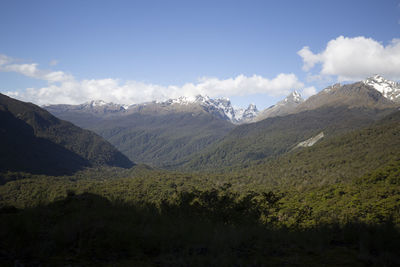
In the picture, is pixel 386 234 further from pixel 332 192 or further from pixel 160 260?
pixel 332 192

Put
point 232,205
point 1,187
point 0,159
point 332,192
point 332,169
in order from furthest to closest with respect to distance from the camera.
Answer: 1. point 0,159
2. point 332,169
3. point 1,187
4. point 332,192
5. point 232,205

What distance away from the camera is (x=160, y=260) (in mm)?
7195

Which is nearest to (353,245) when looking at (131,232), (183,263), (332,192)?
(183,263)

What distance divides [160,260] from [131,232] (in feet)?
6.30

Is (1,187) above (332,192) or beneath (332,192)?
beneath

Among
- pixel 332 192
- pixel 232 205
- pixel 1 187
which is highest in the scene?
pixel 232 205

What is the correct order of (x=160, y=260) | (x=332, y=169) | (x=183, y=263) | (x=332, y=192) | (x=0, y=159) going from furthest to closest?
(x=0, y=159)
(x=332, y=169)
(x=332, y=192)
(x=160, y=260)
(x=183, y=263)

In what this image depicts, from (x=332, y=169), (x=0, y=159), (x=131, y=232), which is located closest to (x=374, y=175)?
(x=131, y=232)

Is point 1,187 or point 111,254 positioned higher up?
point 111,254

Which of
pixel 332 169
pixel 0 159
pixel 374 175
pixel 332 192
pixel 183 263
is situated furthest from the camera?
pixel 0 159

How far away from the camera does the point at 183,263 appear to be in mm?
6652

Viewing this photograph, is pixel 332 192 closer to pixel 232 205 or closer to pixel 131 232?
pixel 232 205

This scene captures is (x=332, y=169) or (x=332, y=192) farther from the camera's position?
(x=332, y=169)

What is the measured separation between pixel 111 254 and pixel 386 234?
895cm
